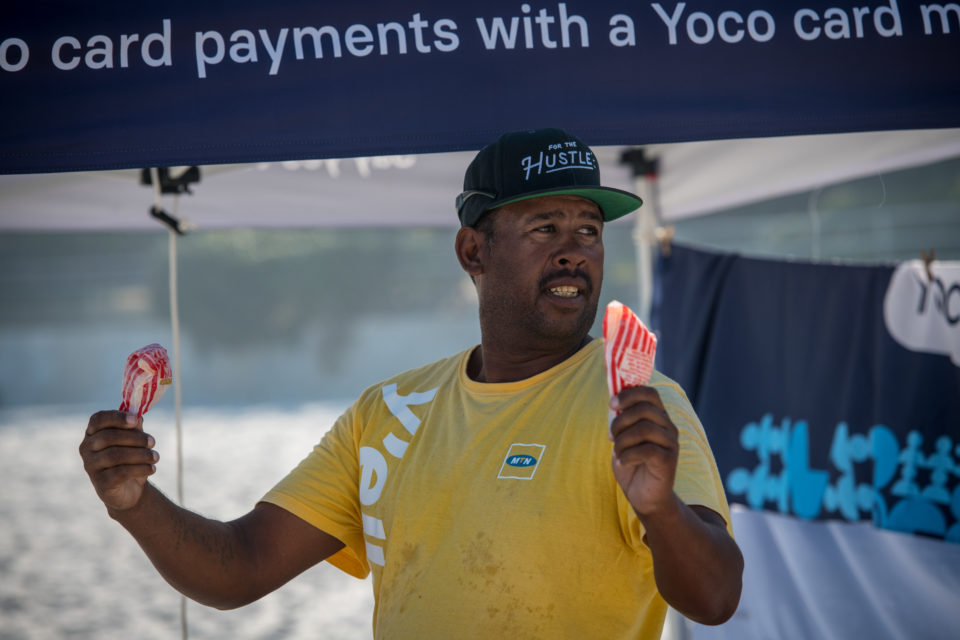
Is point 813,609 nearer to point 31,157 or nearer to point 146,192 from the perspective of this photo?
point 31,157

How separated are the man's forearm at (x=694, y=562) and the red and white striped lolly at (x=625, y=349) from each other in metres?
0.19

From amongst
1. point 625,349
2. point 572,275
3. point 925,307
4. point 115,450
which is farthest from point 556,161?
point 925,307

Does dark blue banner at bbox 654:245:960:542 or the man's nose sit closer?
the man's nose

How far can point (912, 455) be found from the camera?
277 cm

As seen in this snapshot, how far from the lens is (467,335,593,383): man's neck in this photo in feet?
5.82

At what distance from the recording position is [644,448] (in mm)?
1169

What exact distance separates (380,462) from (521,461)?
387mm

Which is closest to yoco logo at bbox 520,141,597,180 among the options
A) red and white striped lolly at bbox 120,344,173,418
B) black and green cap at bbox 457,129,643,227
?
black and green cap at bbox 457,129,643,227

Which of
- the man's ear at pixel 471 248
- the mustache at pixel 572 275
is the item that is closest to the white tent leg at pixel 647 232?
the man's ear at pixel 471 248

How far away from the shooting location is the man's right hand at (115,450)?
1.51 m

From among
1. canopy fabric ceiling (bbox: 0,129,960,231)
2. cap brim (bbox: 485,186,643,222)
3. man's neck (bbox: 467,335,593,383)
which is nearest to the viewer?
cap brim (bbox: 485,186,643,222)

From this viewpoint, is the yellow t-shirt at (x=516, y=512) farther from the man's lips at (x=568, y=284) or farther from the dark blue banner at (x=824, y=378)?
A: the dark blue banner at (x=824, y=378)

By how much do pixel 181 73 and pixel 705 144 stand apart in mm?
1982

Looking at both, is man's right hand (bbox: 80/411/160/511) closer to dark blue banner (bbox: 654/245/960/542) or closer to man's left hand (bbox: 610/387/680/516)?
man's left hand (bbox: 610/387/680/516)
